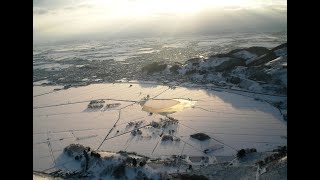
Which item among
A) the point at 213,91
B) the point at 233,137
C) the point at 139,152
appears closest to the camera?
the point at 139,152

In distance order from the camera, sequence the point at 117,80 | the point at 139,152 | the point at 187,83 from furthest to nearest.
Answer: the point at 117,80
the point at 187,83
the point at 139,152

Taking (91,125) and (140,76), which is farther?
(140,76)
